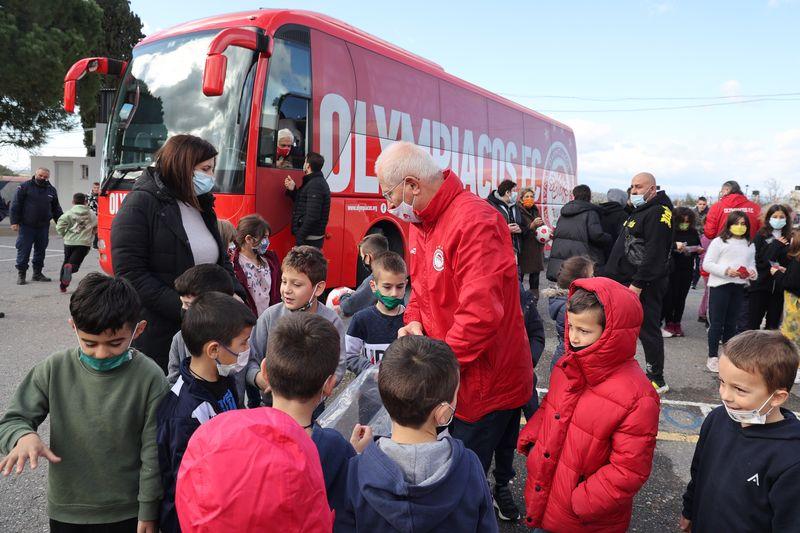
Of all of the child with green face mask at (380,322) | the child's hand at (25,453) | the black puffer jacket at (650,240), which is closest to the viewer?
the child's hand at (25,453)

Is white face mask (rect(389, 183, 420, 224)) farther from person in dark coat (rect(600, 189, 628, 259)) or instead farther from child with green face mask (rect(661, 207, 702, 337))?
child with green face mask (rect(661, 207, 702, 337))

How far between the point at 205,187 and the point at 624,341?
90.0 inches

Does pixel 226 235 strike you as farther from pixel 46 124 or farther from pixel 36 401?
pixel 46 124

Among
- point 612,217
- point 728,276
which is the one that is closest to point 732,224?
point 728,276

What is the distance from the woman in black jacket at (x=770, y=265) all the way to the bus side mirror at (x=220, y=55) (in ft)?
18.3

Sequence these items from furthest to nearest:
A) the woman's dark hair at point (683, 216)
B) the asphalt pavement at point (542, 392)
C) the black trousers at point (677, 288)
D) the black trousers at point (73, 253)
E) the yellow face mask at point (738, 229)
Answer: the black trousers at point (73, 253) → the woman's dark hair at point (683, 216) → the black trousers at point (677, 288) → the yellow face mask at point (738, 229) → the asphalt pavement at point (542, 392)

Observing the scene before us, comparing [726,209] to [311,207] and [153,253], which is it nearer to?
[311,207]

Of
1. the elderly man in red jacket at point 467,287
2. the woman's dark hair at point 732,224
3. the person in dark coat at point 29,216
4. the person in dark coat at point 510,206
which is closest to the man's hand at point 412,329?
the elderly man in red jacket at point 467,287

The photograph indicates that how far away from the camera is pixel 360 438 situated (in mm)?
1988

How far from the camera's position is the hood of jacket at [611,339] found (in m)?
2.24

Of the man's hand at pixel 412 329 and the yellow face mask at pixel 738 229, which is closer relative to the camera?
the man's hand at pixel 412 329

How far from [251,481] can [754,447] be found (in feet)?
5.86

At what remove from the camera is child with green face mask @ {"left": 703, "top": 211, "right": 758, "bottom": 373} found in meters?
5.60

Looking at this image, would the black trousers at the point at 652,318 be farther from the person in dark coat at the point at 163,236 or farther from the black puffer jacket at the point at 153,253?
the black puffer jacket at the point at 153,253
